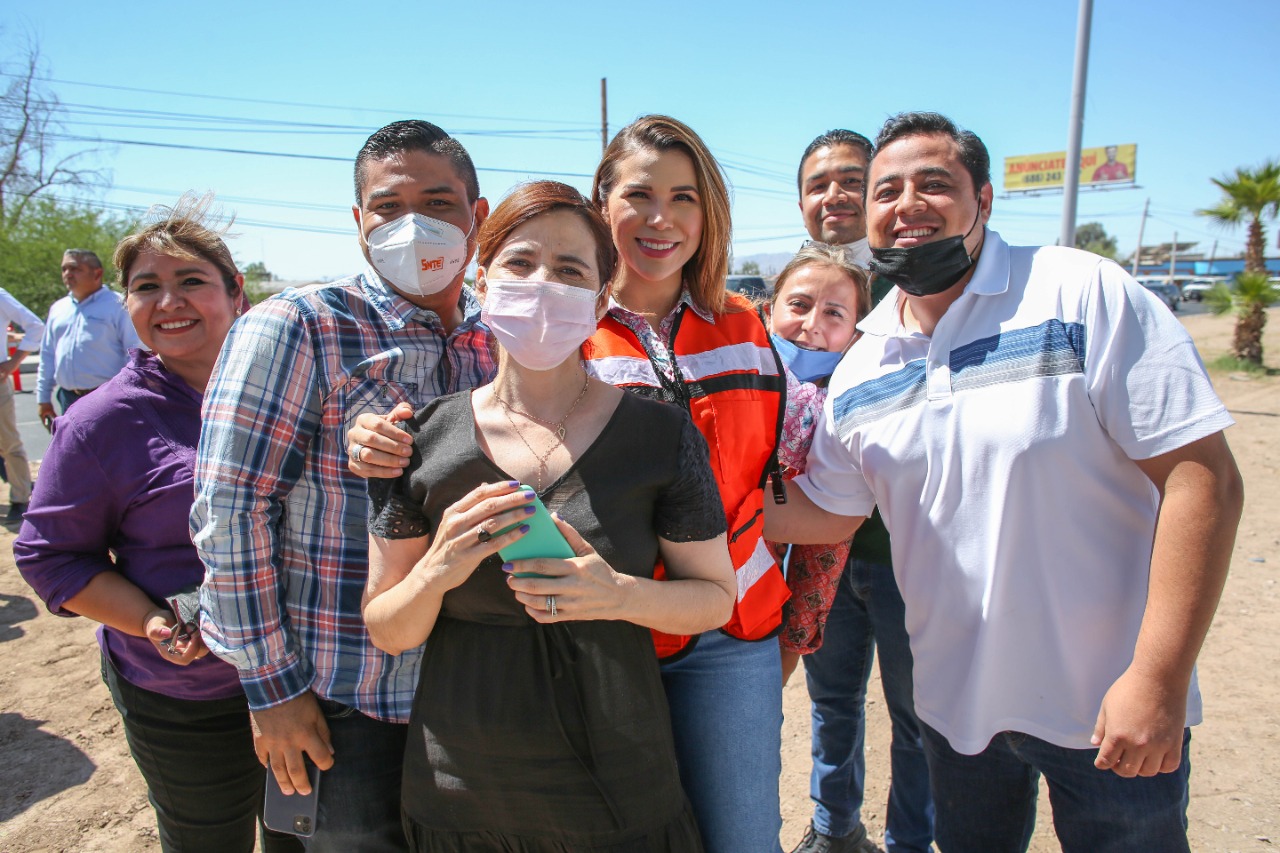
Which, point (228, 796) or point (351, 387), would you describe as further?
point (228, 796)

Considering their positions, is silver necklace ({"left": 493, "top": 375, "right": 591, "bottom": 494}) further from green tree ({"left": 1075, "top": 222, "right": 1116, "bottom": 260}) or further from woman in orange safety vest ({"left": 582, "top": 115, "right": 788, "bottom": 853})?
green tree ({"left": 1075, "top": 222, "right": 1116, "bottom": 260})

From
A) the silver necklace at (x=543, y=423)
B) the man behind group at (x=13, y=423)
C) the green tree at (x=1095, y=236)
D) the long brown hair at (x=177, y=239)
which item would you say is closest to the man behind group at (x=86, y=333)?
the man behind group at (x=13, y=423)

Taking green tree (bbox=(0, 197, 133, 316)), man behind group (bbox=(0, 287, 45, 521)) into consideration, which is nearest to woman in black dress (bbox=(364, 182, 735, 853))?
man behind group (bbox=(0, 287, 45, 521))

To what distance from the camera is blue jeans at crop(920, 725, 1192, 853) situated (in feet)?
5.92

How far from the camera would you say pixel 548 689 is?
1626mm

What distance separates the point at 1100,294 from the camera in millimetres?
1809

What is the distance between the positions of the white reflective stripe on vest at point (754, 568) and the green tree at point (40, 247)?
1097 inches

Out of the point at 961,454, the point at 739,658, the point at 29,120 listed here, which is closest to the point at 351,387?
the point at 739,658

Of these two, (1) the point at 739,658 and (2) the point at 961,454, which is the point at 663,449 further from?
(2) the point at 961,454

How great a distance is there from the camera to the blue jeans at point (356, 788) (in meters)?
1.94

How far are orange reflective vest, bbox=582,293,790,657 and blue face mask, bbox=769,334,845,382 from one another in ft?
1.84

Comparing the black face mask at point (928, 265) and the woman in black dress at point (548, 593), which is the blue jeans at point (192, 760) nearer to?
the woman in black dress at point (548, 593)

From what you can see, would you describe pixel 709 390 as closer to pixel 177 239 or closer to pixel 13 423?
pixel 177 239

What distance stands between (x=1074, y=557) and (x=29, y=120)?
38255 millimetres
